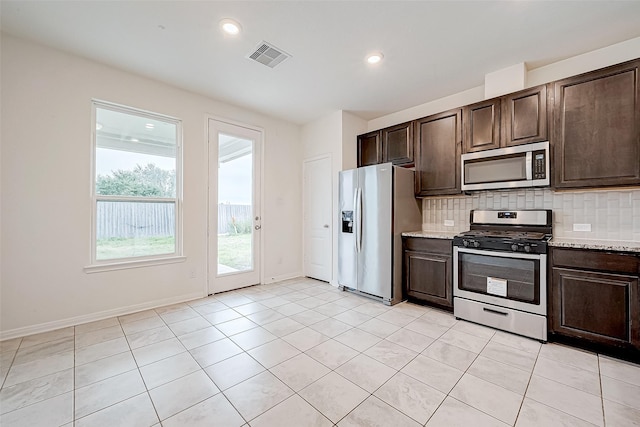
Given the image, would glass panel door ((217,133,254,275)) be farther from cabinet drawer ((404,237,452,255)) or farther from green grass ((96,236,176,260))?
cabinet drawer ((404,237,452,255))

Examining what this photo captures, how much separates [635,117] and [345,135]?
Result: 10.1 feet

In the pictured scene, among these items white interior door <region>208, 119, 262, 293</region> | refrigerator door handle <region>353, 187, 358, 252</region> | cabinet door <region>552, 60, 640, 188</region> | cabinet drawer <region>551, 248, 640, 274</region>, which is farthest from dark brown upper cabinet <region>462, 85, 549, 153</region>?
white interior door <region>208, 119, 262, 293</region>

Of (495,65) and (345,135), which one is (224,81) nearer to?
(345,135)

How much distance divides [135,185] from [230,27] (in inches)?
83.9

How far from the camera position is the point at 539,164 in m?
2.65

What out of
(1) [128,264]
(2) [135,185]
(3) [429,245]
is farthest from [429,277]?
(2) [135,185]

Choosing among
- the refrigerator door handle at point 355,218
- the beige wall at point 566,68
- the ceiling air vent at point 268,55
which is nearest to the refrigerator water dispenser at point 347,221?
the refrigerator door handle at point 355,218

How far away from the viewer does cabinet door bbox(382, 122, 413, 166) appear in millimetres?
3734

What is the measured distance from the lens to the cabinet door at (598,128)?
89.1 inches

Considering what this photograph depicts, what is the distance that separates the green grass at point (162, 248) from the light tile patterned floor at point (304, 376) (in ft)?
2.47

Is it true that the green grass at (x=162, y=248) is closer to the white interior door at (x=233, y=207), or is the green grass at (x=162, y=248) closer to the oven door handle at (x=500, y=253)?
the white interior door at (x=233, y=207)

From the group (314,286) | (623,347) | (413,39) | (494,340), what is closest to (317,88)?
(413,39)

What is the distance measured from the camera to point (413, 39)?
8.26 feet

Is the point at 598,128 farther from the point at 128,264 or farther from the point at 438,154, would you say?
the point at 128,264
